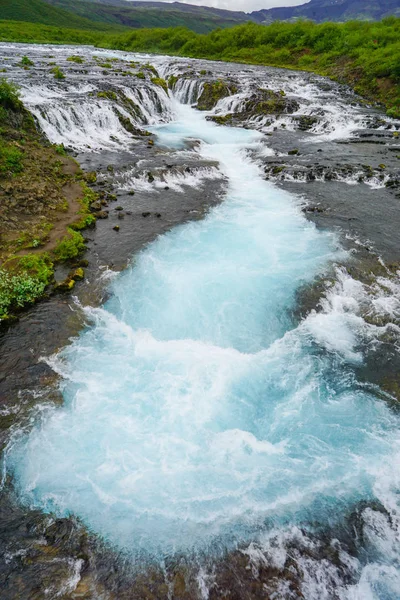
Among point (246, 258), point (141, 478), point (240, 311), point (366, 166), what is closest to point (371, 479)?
point (141, 478)

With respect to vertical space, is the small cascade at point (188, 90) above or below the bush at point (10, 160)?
above

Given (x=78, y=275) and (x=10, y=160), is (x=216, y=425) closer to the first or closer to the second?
(x=78, y=275)

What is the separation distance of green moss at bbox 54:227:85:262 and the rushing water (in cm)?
261

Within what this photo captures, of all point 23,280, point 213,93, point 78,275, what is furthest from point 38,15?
point 23,280

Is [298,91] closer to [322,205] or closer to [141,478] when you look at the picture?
[322,205]

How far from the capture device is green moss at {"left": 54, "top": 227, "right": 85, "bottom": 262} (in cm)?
1405

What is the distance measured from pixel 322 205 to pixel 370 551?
17087 millimetres

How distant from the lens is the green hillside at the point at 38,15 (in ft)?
404

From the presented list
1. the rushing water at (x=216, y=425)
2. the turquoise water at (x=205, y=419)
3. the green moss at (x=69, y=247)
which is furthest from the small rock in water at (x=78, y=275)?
the turquoise water at (x=205, y=419)

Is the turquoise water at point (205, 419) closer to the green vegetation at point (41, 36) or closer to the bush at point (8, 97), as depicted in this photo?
the bush at point (8, 97)

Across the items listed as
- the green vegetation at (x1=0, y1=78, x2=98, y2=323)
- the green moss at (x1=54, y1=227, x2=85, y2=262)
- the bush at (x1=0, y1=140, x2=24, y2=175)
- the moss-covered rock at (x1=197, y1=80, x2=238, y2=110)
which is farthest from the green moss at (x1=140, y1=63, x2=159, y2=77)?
the green moss at (x1=54, y1=227, x2=85, y2=262)

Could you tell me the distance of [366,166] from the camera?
23844 mm

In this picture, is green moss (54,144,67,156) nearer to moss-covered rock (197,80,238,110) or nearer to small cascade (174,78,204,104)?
moss-covered rock (197,80,238,110)

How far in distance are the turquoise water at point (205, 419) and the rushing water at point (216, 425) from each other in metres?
0.03
